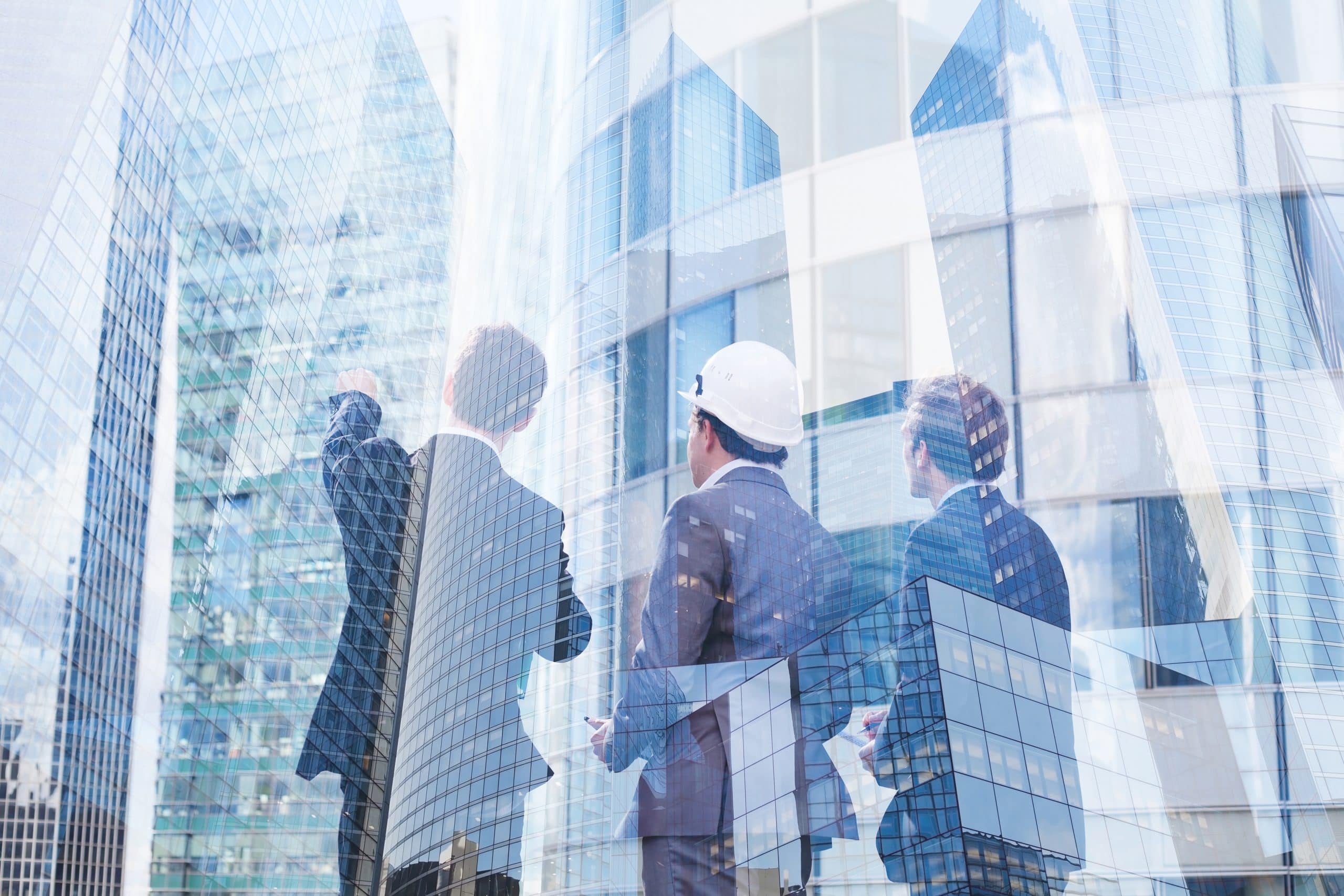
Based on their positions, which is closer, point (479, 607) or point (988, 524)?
point (988, 524)

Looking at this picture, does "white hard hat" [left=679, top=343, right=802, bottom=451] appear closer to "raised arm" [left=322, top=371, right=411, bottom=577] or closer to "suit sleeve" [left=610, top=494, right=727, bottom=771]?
"suit sleeve" [left=610, top=494, right=727, bottom=771]

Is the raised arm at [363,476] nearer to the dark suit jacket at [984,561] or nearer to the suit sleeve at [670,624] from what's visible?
the suit sleeve at [670,624]

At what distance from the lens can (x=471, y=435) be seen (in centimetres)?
782

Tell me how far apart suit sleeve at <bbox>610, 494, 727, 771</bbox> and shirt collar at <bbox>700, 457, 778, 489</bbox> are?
0.11m

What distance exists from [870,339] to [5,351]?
4.74 metres

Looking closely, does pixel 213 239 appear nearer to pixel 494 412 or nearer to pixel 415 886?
pixel 494 412

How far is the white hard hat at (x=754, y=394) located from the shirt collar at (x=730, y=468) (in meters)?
0.09

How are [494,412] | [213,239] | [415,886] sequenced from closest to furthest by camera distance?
1. [415,886]
2. [494,412]
3. [213,239]

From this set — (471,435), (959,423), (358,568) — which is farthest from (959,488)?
(358,568)

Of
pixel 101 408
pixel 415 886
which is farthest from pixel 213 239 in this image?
pixel 415 886

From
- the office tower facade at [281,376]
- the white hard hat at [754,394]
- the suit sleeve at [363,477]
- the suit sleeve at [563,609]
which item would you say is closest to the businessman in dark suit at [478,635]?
the suit sleeve at [563,609]

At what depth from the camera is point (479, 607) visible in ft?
24.4

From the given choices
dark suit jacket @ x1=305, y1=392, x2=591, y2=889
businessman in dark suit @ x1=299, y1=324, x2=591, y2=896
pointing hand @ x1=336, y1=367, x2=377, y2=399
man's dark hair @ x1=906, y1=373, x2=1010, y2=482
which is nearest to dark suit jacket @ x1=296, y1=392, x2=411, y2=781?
pointing hand @ x1=336, y1=367, x2=377, y2=399
